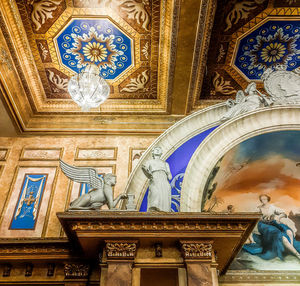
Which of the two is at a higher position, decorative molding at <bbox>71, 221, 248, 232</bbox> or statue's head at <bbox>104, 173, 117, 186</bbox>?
statue's head at <bbox>104, 173, 117, 186</bbox>

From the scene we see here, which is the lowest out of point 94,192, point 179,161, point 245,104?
point 94,192

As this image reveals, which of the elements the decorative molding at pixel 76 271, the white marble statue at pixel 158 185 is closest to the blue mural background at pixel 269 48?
the white marble statue at pixel 158 185

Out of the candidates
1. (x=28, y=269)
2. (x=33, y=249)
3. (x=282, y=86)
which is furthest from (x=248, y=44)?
(x=28, y=269)

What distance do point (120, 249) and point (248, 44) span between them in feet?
18.6

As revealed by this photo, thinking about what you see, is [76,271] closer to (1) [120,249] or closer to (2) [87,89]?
(1) [120,249]

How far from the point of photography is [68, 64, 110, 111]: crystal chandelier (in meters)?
6.71

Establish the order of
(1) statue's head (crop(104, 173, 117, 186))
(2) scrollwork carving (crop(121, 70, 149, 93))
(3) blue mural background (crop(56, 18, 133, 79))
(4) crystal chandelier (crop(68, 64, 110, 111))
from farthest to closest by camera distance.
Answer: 1. (2) scrollwork carving (crop(121, 70, 149, 93))
2. (3) blue mural background (crop(56, 18, 133, 79))
3. (4) crystal chandelier (crop(68, 64, 110, 111))
4. (1) statue's head (crop(104, 173, 117, 186))

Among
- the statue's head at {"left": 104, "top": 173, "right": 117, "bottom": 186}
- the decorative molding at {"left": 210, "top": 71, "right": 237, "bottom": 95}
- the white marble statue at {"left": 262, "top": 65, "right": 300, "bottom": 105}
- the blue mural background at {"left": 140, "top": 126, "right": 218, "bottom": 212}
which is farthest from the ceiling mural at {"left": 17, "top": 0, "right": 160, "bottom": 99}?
the statue's head at {"left": 104, "top": 173, "right": 117, "bottom": 186}

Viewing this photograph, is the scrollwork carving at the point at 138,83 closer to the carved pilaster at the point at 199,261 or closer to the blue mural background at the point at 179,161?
the blue mural background at the point at 179,161

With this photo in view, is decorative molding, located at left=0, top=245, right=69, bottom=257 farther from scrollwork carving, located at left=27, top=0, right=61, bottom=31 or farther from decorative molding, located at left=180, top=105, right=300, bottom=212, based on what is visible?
scrollwork carving, located at left=27, top=0, right=61, bottom=31

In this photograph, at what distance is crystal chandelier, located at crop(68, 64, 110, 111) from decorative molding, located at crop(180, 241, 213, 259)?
3.51m

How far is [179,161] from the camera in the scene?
645cm

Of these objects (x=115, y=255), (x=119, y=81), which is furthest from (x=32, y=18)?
(x=115, y=255)

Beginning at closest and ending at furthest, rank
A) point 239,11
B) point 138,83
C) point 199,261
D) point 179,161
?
point 199,261 < point 179,161 < point 239,11 < point 138,83
